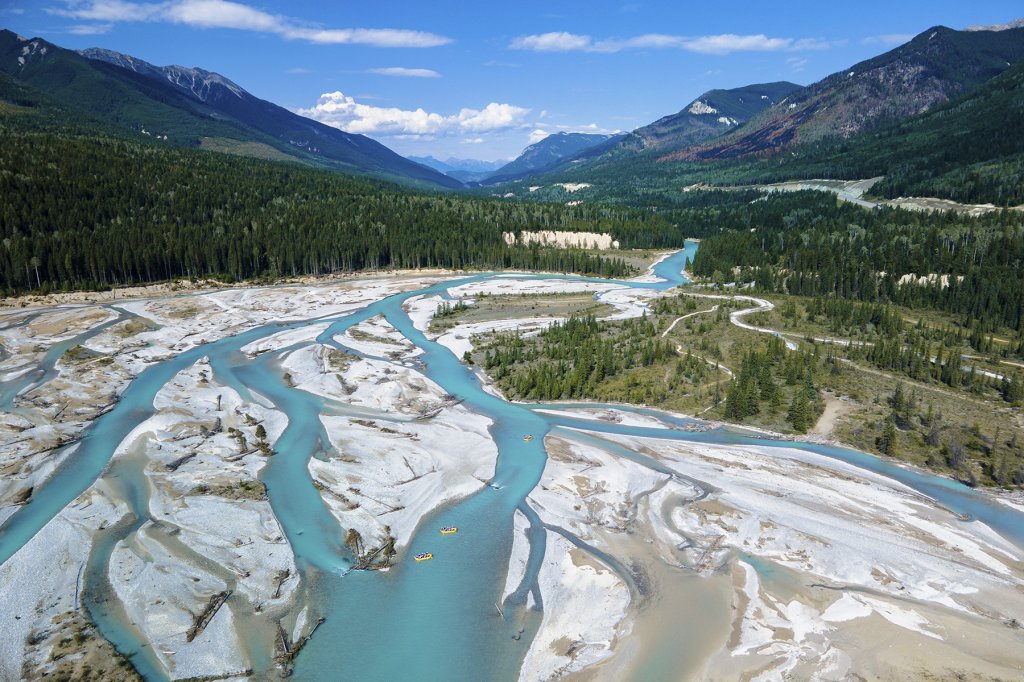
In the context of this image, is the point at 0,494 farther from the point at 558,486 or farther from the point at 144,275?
the point at 144,275

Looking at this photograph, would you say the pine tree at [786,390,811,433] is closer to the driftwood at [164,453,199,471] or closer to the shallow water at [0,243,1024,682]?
the shallow water at [0,243,1024,682]

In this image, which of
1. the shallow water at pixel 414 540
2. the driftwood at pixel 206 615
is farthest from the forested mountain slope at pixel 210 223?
the driftwood at pixel 206 615

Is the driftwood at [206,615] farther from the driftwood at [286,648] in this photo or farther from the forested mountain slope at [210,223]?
the forested mountain slope at [210,223]

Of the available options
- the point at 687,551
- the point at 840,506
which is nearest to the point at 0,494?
the point at 687,551

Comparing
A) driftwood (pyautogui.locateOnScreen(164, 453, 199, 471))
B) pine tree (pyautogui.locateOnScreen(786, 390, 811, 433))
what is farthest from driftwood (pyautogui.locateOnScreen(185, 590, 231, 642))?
pine tree (pyautogui.locateOnScreen(786, 390, 811, 433))

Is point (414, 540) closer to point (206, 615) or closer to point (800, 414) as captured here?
point (206, 615)

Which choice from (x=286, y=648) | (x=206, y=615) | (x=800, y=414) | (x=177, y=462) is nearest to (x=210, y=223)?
(x=177, y=462)
